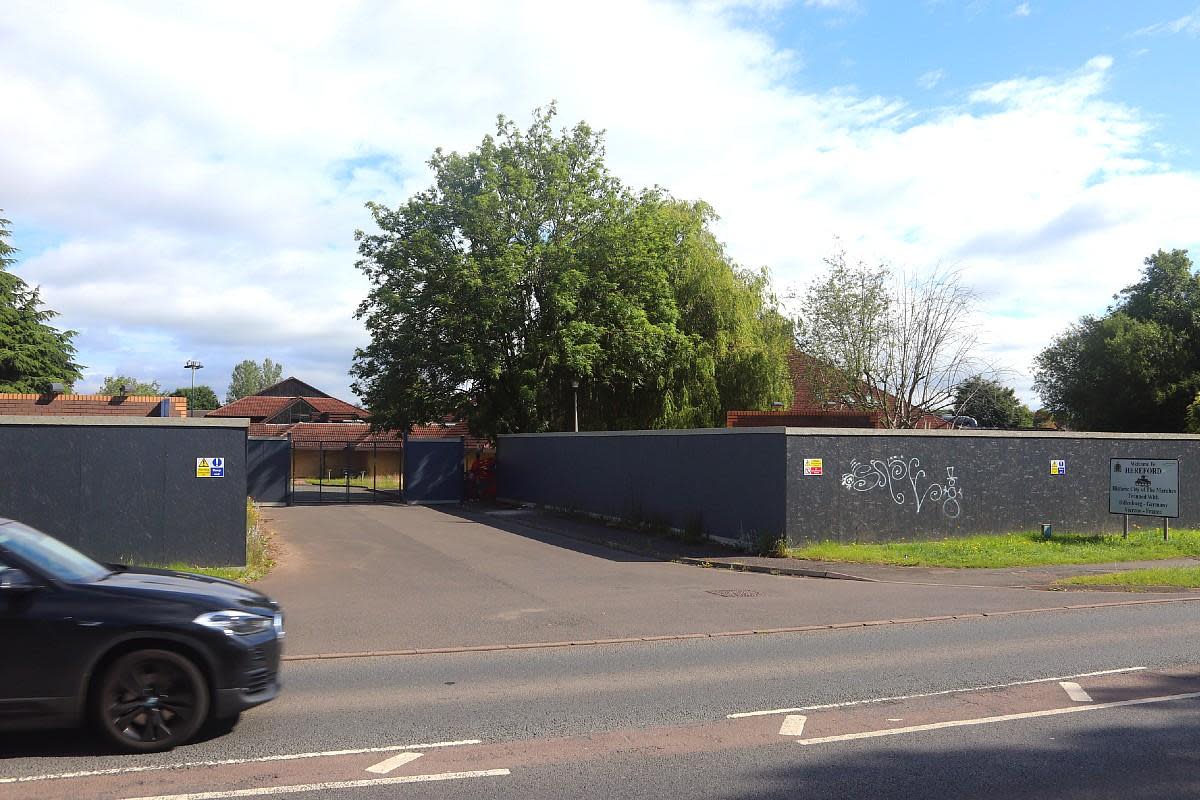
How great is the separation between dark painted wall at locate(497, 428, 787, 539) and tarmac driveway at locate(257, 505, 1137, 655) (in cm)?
214

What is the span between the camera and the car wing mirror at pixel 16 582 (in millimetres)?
5836

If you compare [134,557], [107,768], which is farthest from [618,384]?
[107,768]

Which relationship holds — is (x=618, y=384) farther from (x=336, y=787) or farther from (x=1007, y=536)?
(x=336, y=787)

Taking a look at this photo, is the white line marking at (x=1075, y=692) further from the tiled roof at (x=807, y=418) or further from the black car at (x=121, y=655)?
the tiled roof at (x=807, y=418)

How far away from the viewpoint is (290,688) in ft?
25.7

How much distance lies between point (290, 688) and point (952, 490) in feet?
50.7

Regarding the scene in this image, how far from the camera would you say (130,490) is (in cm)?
1445

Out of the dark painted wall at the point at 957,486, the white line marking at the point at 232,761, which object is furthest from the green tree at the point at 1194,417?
the white line marking at the point at 232,761

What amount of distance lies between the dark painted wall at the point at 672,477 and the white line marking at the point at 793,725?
10.9 m

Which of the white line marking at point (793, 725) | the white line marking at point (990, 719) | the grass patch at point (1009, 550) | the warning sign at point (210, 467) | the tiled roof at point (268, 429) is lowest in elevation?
the grass patch at point (1009, 550)

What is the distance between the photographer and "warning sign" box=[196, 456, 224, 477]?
14773mm

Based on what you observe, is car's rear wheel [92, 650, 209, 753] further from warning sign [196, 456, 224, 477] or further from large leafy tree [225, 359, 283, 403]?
large leafy tree [225, 359, 283, 403]

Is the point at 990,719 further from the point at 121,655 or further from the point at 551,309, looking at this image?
the point at 551,309

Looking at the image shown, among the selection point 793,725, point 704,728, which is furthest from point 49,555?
point 793,725
